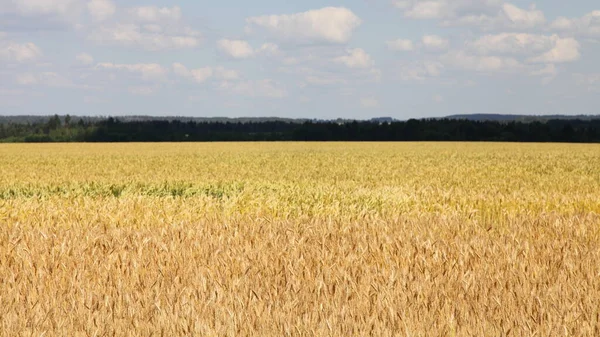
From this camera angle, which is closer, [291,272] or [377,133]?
[291,272]

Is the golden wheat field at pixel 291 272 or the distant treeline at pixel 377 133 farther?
the distant treeline at pixel 377 133

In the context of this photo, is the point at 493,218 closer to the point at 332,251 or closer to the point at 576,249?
the point at 576,249

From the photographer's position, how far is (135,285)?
227 inches

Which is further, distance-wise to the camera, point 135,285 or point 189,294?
point 135,285

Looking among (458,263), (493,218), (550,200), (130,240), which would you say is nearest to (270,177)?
(550,200)

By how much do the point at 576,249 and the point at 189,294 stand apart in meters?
4.23

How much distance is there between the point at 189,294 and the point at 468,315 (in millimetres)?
2107

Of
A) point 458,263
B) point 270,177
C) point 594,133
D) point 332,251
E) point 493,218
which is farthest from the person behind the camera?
point 594,133

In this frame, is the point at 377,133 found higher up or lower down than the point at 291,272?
lower down

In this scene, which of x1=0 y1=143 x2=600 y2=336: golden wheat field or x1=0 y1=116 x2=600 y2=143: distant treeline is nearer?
x1=0 y1=143 x2=600 y2=336: golden wheat field

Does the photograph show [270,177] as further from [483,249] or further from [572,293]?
[572,293]

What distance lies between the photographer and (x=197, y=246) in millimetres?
7219

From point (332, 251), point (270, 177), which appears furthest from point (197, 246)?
point (270, 177)

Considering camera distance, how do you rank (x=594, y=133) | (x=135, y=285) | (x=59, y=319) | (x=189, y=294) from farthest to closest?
1. (x=594, y=133)
2. (x=135, y=285)
3. (x=189, y=294)
4. (x=59, y=319)
